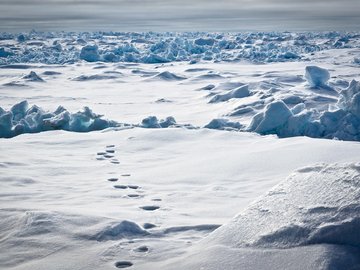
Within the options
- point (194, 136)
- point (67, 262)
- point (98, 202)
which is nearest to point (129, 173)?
point (98, 202)

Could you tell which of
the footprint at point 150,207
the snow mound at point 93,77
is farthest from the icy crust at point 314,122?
the snow mound at point 93,77

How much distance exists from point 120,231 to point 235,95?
10.8m

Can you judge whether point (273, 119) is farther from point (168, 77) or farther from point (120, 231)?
point (168, 77)

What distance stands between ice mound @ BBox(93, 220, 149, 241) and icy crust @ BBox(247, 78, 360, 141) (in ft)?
18.9

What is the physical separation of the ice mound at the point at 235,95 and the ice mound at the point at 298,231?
10.8m

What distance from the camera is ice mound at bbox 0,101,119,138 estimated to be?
345 inches

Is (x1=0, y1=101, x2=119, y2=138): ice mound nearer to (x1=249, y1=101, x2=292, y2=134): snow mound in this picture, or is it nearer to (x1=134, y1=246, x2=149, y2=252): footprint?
(x1=249, y1=101, x2=292, y2=134): snow mound

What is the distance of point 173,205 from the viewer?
3951 mm

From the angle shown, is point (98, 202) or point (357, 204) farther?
point (98, 202)

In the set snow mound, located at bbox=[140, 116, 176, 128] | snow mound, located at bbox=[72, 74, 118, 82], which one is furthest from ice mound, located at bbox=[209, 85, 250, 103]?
snow mound, located at bbox=[72, 74, 118, 82]

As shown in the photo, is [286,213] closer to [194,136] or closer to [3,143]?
[194,136]

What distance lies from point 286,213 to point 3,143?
545 centimetres

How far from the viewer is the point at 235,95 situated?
1348 centimetres

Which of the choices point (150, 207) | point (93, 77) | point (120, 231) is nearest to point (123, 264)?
point (120, 231)
